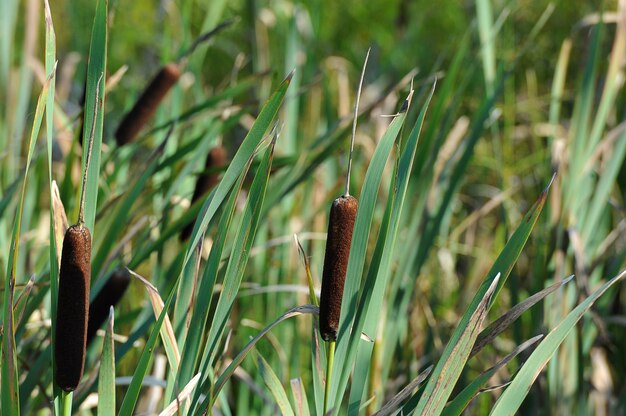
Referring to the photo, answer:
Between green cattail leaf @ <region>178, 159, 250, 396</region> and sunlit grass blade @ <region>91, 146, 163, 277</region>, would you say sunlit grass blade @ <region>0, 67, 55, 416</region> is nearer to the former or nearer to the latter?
green cattail leaf @ <region>178, 159, 250, 396</region>

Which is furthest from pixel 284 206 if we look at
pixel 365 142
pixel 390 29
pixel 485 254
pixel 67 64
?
pixel 390 29

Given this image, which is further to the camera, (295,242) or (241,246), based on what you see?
(295,242)

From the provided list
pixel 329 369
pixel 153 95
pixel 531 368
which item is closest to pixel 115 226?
pixel 153 95

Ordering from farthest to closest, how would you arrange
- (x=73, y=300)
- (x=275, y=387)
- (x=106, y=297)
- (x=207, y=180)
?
(x=207, y=180) → (x=106, y=297) → (x=275, y=387) → (x=73, y=300)

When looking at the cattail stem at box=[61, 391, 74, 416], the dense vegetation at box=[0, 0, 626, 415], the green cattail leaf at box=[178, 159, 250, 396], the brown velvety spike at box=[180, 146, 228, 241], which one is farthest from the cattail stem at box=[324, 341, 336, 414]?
the brown velvety spike at box=[180, 146, 228, 241]

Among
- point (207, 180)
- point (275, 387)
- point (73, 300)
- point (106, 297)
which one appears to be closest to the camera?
point (73, 300)

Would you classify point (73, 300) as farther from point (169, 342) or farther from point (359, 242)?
point (359, 242)
